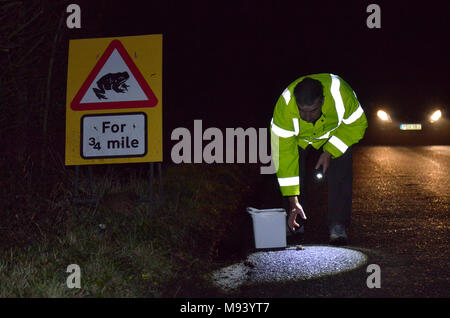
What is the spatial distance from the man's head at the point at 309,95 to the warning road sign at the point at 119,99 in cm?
162

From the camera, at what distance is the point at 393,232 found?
6891mm

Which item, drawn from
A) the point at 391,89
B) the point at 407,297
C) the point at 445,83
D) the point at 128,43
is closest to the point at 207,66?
the point at 391,89

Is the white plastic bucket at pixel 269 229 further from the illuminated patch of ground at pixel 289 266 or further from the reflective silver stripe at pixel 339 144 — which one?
the reflective silver stripe at pixel 339 144

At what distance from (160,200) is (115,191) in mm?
1142

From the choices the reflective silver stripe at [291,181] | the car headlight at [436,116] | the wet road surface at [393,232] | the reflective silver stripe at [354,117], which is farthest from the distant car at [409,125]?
the reflective silver stripe at [291,181]

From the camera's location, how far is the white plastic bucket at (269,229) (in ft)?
20.6

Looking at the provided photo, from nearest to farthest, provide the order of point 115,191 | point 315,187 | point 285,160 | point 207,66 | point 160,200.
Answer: point 285,160 → point 160,200 → point 115,191 → point 315,187 → point 207,66

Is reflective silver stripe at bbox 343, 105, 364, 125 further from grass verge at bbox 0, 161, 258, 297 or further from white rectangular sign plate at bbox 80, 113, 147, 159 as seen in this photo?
white rectangular sign plate at bbox 80, 113, 147, 159

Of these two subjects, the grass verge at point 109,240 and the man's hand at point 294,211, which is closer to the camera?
the grass verge at point 109,240

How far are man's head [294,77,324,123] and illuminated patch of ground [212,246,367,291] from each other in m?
1.32

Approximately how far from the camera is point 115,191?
8430 mm

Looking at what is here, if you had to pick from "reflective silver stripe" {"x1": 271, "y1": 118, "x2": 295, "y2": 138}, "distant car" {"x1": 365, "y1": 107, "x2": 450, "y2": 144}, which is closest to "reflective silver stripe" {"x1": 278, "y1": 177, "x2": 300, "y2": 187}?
"reflective silver stripe" {"x1": 271, "y1": 118, "x2": 295, "y2": 138}

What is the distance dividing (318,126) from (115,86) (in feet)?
6.95
